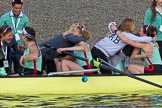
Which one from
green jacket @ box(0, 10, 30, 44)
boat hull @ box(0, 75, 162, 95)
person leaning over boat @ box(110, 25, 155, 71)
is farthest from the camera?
green jacket @ box(0, 10, 30, 44)

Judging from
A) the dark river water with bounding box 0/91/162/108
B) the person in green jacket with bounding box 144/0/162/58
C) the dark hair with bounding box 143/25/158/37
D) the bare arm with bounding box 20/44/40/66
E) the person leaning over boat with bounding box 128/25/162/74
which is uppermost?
the person in green jacket with bounding box 144/0/162/58

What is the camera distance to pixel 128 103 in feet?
41.7

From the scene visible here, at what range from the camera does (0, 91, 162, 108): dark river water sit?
12.4 m

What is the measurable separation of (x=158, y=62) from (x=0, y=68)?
2.88m

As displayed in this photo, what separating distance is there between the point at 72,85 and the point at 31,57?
0.90 m

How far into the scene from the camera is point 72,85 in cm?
1343

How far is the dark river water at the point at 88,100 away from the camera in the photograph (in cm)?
1245

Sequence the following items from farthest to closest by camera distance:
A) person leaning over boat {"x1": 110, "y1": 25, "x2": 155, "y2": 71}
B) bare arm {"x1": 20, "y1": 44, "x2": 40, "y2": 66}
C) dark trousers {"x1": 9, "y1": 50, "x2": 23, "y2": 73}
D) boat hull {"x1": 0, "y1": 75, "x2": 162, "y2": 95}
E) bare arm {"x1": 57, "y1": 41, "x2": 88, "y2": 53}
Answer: dark trousers {"x1": 9, "y1": 50, "x2": 23, "y2": 73} → person leaning over boat {"x1": 110, "y1": 25, "x2": 155, "y2": 71} → bare arm {"x1": 57, "y1": 41, "x2": 88, "y2": 53} → bare arm {"x1": 20, "y1": 44, "x2": 40, "y2": 66} → boat hull {"x1": 0, "y1": 75, "x2": 162, "y2": 95}

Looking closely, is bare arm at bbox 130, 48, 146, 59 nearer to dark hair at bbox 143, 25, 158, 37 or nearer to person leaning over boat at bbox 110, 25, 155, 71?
person leaning over boat at bbox 110, 25, 155, 71

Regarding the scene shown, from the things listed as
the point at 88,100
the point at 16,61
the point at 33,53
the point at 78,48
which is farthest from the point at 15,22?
the point at 88,100

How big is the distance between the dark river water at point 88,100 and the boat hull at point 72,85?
0.29ft

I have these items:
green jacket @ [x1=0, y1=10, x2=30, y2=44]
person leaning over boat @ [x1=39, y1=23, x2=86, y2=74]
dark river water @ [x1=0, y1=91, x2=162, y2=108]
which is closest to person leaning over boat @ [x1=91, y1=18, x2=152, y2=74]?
person leaning over boat @ [x1=39, y1=23, x2=86, y2=74]

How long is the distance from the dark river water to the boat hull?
0.09 meters

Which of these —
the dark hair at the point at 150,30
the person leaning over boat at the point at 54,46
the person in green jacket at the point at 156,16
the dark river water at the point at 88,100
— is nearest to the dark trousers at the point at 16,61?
the person leaning over boat at the point at 54,46
